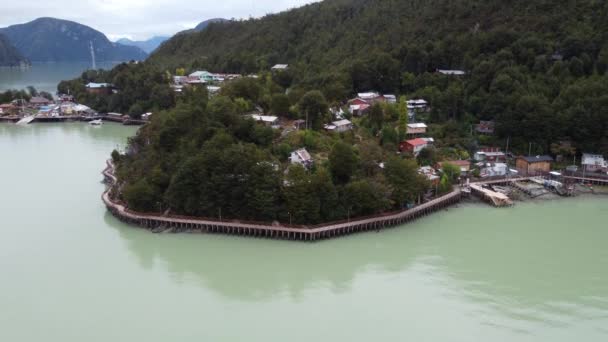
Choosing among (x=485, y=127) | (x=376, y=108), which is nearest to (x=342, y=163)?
(x=376, y=108)

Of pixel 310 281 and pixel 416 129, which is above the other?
pixel 416 129

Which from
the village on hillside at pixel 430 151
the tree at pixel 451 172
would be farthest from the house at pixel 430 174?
the tree at pixel 451 172

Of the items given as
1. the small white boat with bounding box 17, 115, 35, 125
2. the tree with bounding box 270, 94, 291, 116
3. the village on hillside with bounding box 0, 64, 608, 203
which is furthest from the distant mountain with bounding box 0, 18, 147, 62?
the village on hillside with bounding box 0, 64, 608, 203

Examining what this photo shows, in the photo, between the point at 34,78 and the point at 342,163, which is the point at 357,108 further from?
the point at 34,78

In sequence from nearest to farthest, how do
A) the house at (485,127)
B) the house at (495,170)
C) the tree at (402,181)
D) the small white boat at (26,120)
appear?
the tree at (402,181) < the house at (495,170) < the house at (485,127) < the small white boat at (26,120)

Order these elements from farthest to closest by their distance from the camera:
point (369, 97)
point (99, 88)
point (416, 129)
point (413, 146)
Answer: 1. point (99, 88)
2. point (369, 97)
3. point (416, 129)
4. point (413, 146)

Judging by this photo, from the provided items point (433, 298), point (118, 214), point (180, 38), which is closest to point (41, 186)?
point (118, 214)

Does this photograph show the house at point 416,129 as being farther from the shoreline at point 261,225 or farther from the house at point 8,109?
the house at point 8,109
